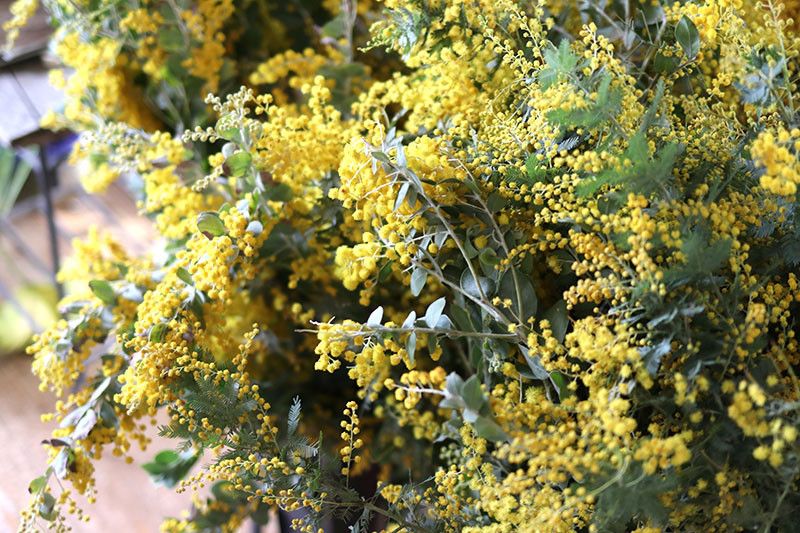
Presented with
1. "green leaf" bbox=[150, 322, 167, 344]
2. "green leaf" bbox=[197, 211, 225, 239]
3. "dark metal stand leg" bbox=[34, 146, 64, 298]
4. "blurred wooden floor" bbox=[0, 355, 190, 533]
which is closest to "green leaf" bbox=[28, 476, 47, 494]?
"green leaf" bbox=[150, 322, 167, 344]

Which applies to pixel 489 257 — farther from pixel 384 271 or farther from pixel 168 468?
pixel 168 468

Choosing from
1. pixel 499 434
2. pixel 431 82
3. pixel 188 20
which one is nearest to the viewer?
pixel 499 434

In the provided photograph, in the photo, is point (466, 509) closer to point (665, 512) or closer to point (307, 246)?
point (665, 512)

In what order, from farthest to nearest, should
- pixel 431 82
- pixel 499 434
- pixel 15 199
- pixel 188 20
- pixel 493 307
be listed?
pixel 15 199
pixel 188 20
pixel 431 82
pixel 493 307
pixel 499 434

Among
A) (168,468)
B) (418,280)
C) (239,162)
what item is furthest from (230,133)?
(168,468)

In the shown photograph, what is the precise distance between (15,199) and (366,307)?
4.93 feet

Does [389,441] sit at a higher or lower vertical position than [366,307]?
lower

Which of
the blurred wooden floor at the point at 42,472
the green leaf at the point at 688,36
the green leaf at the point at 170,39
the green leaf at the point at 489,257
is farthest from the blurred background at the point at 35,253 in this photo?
the green leaf at the point at 688,36

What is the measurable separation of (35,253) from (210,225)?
1.43 m

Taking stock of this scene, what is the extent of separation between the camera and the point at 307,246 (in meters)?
0.89

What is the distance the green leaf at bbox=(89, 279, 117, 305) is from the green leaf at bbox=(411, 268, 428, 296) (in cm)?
39

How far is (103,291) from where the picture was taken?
2.79ft

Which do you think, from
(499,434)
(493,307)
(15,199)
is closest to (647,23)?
(493,307)

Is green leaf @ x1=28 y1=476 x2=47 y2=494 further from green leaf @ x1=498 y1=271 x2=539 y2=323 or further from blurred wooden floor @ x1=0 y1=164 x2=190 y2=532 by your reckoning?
blurred wooden floor @ x1=0 y1=164 x2=190 y2=532
